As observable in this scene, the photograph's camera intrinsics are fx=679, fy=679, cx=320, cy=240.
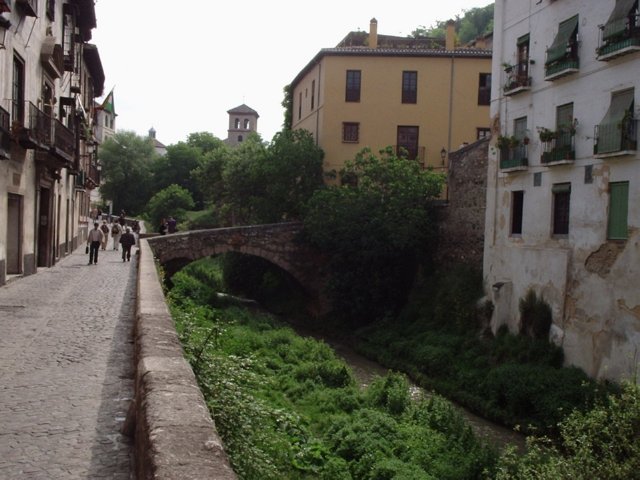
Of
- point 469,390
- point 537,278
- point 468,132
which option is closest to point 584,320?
point 537,278

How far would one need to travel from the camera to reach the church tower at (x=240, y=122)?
10138 centimetres

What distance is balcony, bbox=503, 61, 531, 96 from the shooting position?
19472 millimetres

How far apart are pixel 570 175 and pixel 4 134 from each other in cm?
1335

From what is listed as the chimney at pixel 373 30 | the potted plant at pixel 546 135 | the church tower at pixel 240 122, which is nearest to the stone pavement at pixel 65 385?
the potted plant at pixel 546 135

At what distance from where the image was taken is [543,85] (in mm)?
18922

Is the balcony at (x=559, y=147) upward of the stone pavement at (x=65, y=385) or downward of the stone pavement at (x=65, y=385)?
upward

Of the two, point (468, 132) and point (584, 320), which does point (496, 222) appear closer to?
point (584, 320)

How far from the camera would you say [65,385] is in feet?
21.1

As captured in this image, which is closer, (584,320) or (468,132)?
(584,320)

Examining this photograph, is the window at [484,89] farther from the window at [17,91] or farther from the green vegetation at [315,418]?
the window at [17,91]

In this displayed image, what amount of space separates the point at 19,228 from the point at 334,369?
357 inches

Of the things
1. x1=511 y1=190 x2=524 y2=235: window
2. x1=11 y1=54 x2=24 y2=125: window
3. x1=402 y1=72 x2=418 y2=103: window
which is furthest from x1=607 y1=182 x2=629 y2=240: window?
x1=402 y1=72 x2=418 y2=103: window

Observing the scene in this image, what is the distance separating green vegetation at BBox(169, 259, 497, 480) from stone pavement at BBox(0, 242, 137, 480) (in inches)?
31.2

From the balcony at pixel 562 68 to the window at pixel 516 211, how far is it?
3732 mm
